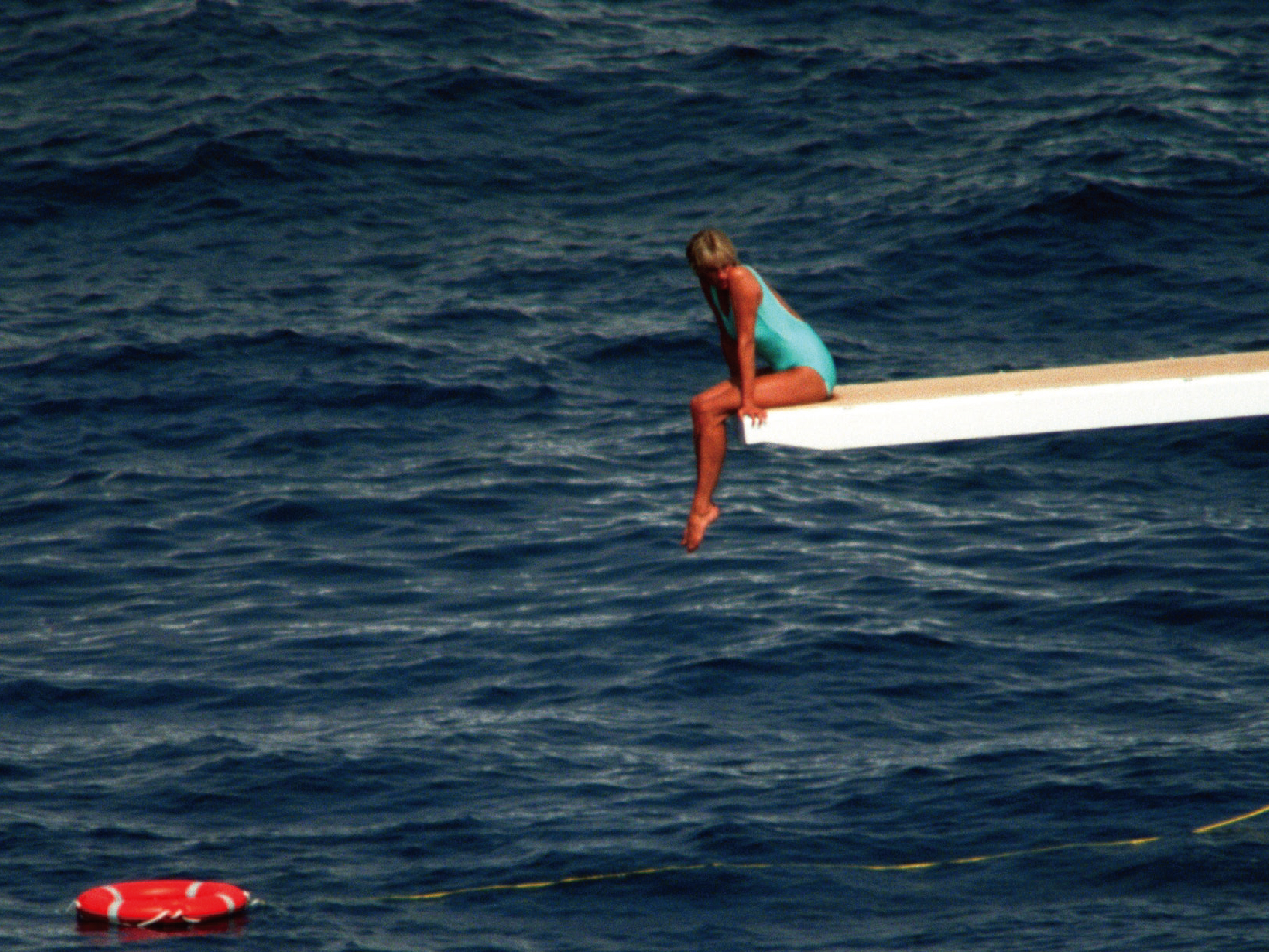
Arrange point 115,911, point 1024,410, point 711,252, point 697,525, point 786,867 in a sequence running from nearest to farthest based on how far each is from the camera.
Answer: point 711,252 → point 1024,410 → point 697,525 → point 115,911 → point 786,867

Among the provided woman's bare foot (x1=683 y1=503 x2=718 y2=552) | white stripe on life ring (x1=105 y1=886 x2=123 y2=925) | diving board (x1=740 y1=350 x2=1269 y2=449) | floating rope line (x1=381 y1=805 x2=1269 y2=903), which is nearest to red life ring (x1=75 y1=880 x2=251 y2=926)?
white stripe on life ring (x1=105 y1=886 x2=123 y2=925)

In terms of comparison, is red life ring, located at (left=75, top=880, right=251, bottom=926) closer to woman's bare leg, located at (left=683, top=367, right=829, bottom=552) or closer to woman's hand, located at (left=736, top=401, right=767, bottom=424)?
woman's bare leg, located at (left=683, top=367, right=829, bottom=552)

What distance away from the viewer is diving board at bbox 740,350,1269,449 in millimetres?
10078

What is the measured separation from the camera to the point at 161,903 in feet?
45.2

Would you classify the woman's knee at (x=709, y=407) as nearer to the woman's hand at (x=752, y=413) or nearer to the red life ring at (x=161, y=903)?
the woman's hand at (x=752, y=413)

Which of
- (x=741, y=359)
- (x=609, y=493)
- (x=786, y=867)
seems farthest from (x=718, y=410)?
(x=609, y=493)

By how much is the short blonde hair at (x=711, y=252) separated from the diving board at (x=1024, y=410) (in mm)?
955

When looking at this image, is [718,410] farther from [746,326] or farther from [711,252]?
[711,252]

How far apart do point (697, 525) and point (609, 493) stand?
427 inches

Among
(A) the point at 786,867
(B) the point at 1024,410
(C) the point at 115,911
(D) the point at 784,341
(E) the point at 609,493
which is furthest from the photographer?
(E) the point at 609,493

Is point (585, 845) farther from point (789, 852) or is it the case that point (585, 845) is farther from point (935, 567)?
point (935, 567)

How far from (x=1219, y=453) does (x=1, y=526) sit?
15369 millimetres

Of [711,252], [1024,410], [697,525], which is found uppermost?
[711,252]

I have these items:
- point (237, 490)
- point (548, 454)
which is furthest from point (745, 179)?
point (237, 490)
